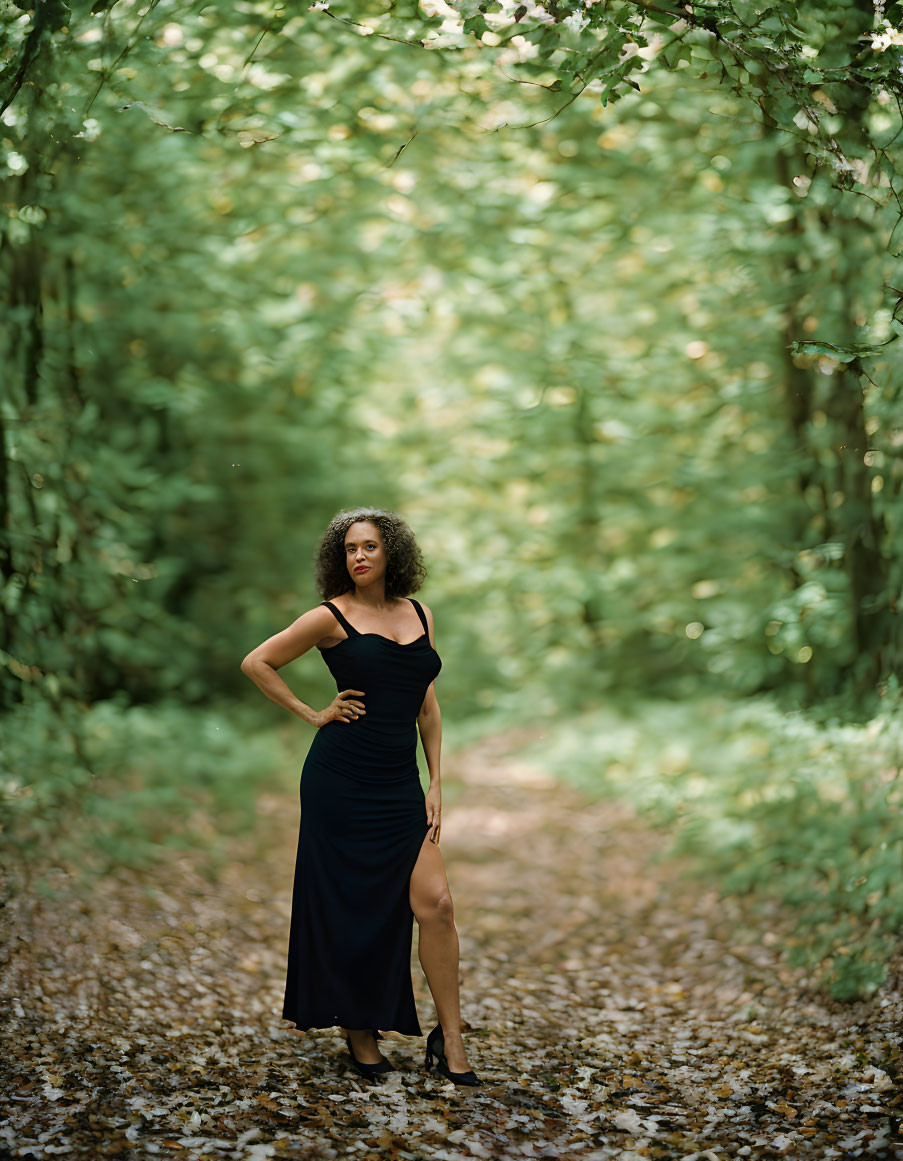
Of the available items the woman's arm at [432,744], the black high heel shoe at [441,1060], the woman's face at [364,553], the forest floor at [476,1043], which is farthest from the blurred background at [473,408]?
the woman's arm at [432,744]

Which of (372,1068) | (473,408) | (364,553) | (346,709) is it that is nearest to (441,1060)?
(372,1068)

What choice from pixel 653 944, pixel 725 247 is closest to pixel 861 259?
pixel 725 247

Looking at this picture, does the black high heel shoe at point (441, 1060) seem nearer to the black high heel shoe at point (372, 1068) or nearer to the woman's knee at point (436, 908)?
the black high heel shoe at point (372, 1068)

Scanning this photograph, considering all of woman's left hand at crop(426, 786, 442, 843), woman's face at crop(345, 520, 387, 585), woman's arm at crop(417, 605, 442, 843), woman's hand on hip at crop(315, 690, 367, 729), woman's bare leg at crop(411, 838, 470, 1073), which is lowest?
woman's bare leg at crop(411, 838, 470, 1073)

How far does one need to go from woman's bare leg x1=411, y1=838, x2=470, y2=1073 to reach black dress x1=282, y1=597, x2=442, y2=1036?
5 centimetres

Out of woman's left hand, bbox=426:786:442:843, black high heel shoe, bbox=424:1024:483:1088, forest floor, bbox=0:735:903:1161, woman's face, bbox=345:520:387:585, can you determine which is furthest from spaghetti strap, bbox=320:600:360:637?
forest floor, bbox=0:735:903:1161

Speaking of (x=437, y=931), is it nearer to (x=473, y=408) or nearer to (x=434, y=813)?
(x=434, y=813)

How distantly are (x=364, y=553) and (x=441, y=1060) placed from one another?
5.73 feet

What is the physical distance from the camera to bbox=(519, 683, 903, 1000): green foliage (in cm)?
412

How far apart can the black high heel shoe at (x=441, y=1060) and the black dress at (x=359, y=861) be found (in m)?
0.15

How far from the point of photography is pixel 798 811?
17.2ft

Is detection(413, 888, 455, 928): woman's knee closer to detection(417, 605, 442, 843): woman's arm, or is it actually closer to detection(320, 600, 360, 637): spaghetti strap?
detection(417, 605, 442, 843): woman's arm

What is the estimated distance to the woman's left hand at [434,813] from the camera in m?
3.43

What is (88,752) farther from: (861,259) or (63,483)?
(861,259)
